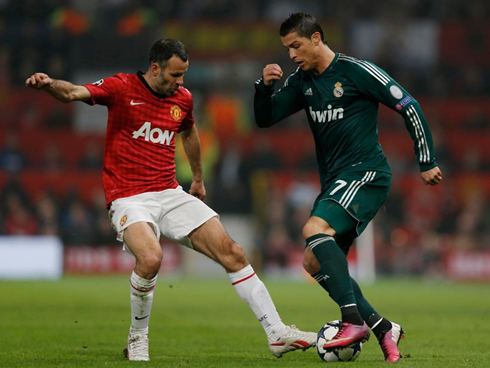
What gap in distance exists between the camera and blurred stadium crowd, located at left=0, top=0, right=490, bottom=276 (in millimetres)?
22094

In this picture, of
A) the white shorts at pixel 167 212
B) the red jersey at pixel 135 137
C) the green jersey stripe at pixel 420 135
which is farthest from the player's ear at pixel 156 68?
the green jersey stripe at pixel 420 135

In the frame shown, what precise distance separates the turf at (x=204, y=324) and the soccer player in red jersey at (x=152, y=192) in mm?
464

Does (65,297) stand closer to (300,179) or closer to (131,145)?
(131,145)

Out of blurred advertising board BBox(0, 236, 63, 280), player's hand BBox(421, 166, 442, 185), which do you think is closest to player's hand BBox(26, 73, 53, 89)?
player's hand BBox(421, 166, 442, 185)

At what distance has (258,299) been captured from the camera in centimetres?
652

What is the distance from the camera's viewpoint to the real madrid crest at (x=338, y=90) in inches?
253

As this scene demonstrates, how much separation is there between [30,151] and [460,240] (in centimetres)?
1199

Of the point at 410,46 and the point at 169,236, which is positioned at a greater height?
the point at 410,46

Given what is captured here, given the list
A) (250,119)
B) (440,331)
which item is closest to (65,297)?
(440,331)

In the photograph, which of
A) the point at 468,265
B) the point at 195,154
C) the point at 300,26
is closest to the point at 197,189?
the point at 195,154

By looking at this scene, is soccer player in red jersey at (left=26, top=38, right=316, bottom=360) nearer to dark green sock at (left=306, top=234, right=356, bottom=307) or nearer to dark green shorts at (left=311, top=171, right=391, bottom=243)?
dark green sock at (left=306, top=234, right=356, bottom=307)

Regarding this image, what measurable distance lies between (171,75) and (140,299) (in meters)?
1.67

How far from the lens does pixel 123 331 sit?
346 inches

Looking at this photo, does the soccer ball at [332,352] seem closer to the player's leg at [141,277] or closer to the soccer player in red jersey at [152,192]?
the soccer player in red jersey at [152,192]
